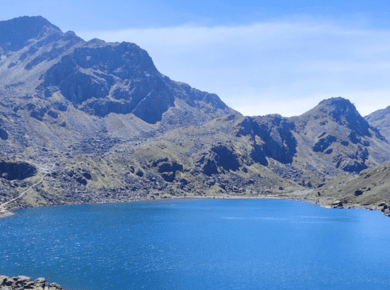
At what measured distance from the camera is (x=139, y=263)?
11769 centimetres

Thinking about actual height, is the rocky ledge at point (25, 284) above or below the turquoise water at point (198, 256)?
above

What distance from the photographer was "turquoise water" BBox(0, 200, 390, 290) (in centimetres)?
10088

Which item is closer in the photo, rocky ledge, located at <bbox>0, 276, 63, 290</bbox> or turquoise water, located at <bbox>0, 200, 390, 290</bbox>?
rocky ledge, located at <bbox>0, 276, 63, 290</bbox>

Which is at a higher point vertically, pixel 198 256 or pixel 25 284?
pixel 25 284

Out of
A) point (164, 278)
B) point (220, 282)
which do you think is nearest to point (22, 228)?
point (164, 278)

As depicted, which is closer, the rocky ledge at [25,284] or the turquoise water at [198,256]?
the rocky ledge at [25,284]

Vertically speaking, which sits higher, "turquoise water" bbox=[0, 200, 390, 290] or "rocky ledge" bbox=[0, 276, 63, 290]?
"rocky ledge" bbox=[0, 276, 63, 290]

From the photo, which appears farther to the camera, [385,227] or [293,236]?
[385,227]

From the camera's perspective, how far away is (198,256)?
127625 mm

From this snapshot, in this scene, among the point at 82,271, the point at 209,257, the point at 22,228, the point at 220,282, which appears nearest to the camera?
the point at 220,282

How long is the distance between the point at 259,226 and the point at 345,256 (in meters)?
68.9

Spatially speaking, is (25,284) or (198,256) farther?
(198,256)

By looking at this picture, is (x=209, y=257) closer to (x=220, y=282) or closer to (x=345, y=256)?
(x=220, y=282)

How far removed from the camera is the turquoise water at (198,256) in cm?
10088
